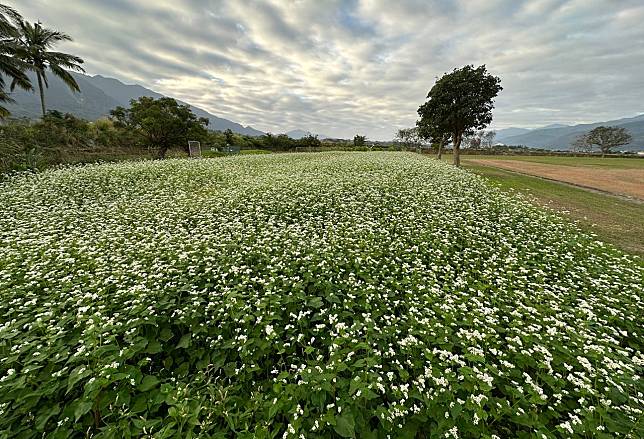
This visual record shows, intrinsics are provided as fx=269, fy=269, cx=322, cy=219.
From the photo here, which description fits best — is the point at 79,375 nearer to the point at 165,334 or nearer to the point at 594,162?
the point at 165,334

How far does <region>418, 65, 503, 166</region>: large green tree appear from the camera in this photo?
84.3ft

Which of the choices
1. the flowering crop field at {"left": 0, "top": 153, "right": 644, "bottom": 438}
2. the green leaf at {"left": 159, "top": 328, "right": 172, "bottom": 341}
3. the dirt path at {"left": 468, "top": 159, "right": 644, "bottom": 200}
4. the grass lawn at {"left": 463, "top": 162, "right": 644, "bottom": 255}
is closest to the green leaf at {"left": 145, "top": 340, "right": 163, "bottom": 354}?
the flowering crop field at {"left": 0, "top": 153, "right": 644, "bottom": 438}

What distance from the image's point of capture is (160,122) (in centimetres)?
2938

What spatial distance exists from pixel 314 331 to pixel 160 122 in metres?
33.5

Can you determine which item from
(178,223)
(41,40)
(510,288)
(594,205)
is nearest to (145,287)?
(178,223)

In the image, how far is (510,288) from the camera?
480cm

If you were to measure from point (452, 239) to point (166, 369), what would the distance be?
6422mm

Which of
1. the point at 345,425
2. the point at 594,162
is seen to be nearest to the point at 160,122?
the point at 345,425

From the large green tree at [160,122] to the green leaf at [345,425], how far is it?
34189mm

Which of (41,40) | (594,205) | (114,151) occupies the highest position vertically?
(41,40)

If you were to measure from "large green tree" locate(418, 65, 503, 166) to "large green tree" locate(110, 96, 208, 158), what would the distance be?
27852 millimetres

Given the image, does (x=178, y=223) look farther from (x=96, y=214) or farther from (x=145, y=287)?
(x=145, y=287)

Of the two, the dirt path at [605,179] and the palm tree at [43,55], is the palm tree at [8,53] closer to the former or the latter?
the palm tree at [43,55]

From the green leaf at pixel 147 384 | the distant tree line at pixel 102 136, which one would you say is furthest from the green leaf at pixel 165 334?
the distant tree line at pixel 102 136
